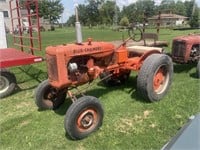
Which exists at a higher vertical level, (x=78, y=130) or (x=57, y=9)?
(x=57, y=9)

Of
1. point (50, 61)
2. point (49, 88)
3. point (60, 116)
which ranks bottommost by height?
point (60, 116)

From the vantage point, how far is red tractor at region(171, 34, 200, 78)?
7.12 meters

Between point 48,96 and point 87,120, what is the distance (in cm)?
134

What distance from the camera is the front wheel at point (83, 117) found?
4.02 metres

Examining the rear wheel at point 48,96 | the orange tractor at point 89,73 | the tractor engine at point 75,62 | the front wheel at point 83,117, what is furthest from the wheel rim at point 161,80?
the rear wheel at point 48,96

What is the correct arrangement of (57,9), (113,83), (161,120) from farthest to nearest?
(57,9) → (113,83) → (161,120)

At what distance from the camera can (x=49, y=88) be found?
526cm

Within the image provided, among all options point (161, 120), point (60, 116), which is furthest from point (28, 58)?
point (161, 120)

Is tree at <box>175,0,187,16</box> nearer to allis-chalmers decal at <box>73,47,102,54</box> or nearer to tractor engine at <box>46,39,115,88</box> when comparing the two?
tractor engine at <box>46,39,115,88</box>

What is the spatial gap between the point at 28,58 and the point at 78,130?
10.0ft

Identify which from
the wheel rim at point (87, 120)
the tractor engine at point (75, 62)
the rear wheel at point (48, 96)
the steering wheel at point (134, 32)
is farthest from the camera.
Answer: the steering wheel at point (134, 32)

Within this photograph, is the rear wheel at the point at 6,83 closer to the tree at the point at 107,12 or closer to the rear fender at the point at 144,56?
the rear fender at the point at 144,56

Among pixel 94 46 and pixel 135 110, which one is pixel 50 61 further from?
pixel 135 110

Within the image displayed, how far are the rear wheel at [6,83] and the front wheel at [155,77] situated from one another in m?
3.02
